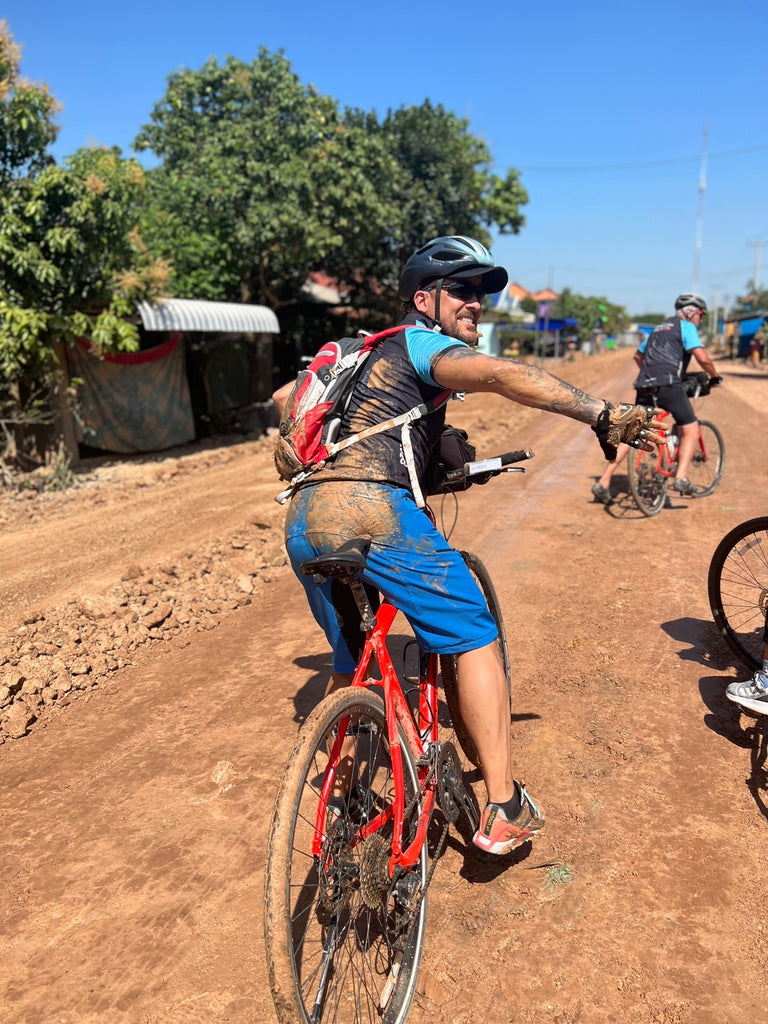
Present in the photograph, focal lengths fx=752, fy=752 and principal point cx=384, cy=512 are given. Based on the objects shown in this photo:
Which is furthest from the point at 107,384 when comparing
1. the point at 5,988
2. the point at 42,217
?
the point at 5,988

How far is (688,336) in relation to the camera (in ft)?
23.4

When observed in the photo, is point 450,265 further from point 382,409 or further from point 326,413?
point 326,413

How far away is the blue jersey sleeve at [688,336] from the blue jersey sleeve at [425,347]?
569 cm

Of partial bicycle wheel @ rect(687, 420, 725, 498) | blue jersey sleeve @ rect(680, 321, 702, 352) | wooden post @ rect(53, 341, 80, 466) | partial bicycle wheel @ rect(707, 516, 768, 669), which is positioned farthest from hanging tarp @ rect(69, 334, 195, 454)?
partial bicycle wheel @ rect(707, 516, 768, 669)

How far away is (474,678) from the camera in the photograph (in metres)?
2.34

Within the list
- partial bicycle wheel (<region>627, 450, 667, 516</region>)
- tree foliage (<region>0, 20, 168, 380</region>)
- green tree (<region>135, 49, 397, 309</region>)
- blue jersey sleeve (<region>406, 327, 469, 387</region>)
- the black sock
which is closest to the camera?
blue jersey sleeve (<region>406, 327, 469, 387</region>)

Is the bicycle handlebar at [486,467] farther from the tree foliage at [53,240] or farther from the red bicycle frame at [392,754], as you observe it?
the tree foliage at [53,240]

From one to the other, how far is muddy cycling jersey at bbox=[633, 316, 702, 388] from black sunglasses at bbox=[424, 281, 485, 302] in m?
5.20

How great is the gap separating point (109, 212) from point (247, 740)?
8.83 m

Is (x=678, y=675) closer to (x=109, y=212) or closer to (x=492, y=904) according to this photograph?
(x=492, y=904)

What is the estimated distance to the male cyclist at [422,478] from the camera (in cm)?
207

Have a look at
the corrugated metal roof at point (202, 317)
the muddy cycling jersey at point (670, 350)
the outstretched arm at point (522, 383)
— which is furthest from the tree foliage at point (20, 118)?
the outstretched arm at point (522, 383)

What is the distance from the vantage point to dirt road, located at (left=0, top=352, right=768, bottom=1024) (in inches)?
86.8

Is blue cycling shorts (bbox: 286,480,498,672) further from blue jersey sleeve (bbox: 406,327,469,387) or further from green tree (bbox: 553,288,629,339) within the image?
green tree (bbox: 553,288,629,339)
